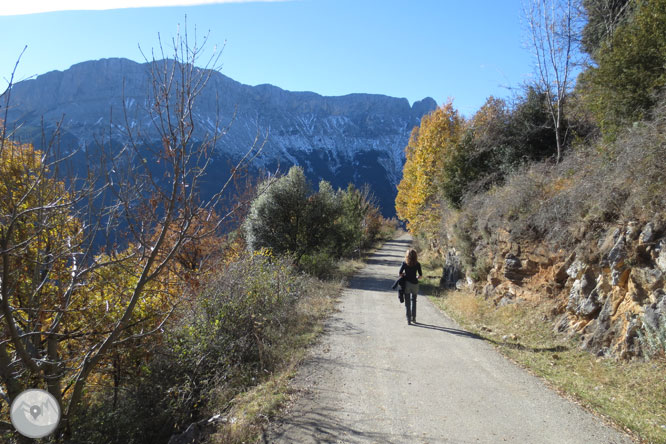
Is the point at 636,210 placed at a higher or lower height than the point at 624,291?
higher

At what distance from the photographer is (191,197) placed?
331 cm

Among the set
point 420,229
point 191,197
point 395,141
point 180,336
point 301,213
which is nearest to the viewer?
point 191,197

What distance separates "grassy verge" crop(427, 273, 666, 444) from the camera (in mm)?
4391

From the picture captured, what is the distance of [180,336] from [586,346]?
703 cm

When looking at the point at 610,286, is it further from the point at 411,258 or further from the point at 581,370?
the point at 411,258

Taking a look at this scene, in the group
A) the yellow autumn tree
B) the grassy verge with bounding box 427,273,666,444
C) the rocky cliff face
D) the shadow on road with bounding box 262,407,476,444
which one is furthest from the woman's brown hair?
the rocky cliff face

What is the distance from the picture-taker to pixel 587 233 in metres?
7.37

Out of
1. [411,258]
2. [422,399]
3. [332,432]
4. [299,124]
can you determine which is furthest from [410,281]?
[299,124]

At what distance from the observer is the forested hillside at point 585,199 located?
6031 mm

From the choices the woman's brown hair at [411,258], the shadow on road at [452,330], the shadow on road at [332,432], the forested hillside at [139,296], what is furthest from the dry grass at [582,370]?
the forested hillside at [139,296]

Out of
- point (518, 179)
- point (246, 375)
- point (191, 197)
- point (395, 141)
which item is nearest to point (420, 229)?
point (518, 179)

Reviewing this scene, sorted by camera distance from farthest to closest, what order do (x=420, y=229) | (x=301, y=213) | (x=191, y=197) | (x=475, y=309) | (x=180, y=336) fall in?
(x=420, y=229)
(x=301, y=213)
(x=475, y=309)
(x=180, y=336)
(x=191, y=197)

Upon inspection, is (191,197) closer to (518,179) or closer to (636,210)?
(636,210)

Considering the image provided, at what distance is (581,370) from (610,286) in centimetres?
170
